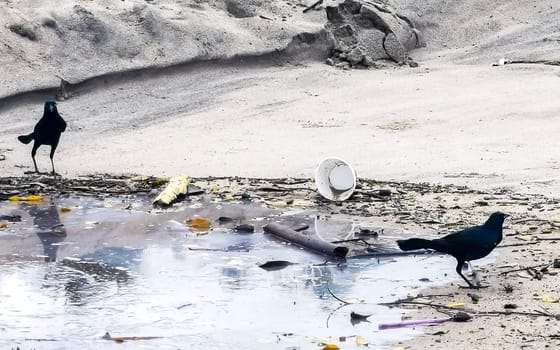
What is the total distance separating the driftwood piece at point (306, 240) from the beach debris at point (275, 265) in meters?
0.30

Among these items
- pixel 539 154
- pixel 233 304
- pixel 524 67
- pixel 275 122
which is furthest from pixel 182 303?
pixel 524 67

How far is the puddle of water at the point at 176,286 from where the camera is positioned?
6055 mm

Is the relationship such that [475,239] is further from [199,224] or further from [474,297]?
[199,224]

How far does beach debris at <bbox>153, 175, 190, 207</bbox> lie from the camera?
31.6 feet

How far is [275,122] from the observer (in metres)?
13.1

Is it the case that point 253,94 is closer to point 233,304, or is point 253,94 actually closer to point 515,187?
point 515,187

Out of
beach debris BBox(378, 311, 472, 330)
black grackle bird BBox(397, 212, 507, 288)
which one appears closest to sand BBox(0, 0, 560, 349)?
black grackle bird BBox(397, 212, 507, 288)

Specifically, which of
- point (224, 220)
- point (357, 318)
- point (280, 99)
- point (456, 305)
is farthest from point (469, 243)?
point (280, 99)

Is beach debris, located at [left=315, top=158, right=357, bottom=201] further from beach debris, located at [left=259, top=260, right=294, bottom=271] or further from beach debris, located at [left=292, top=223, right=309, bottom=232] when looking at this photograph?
beach debris, located at [left=259, top=260, right=294, bottom=271]

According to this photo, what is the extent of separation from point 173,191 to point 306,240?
207 cm

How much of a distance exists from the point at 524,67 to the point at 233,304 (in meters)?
9.01

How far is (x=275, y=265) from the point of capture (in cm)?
754

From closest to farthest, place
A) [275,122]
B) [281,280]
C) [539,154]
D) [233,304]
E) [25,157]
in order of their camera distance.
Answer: [233,304] < [281,280] < [539,154] < [25,157] < [275,122]

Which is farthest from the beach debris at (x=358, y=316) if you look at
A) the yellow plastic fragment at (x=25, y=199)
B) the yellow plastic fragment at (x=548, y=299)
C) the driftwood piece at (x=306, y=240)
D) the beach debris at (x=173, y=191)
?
the yellow plastic fragment at (x=25, y=199)
